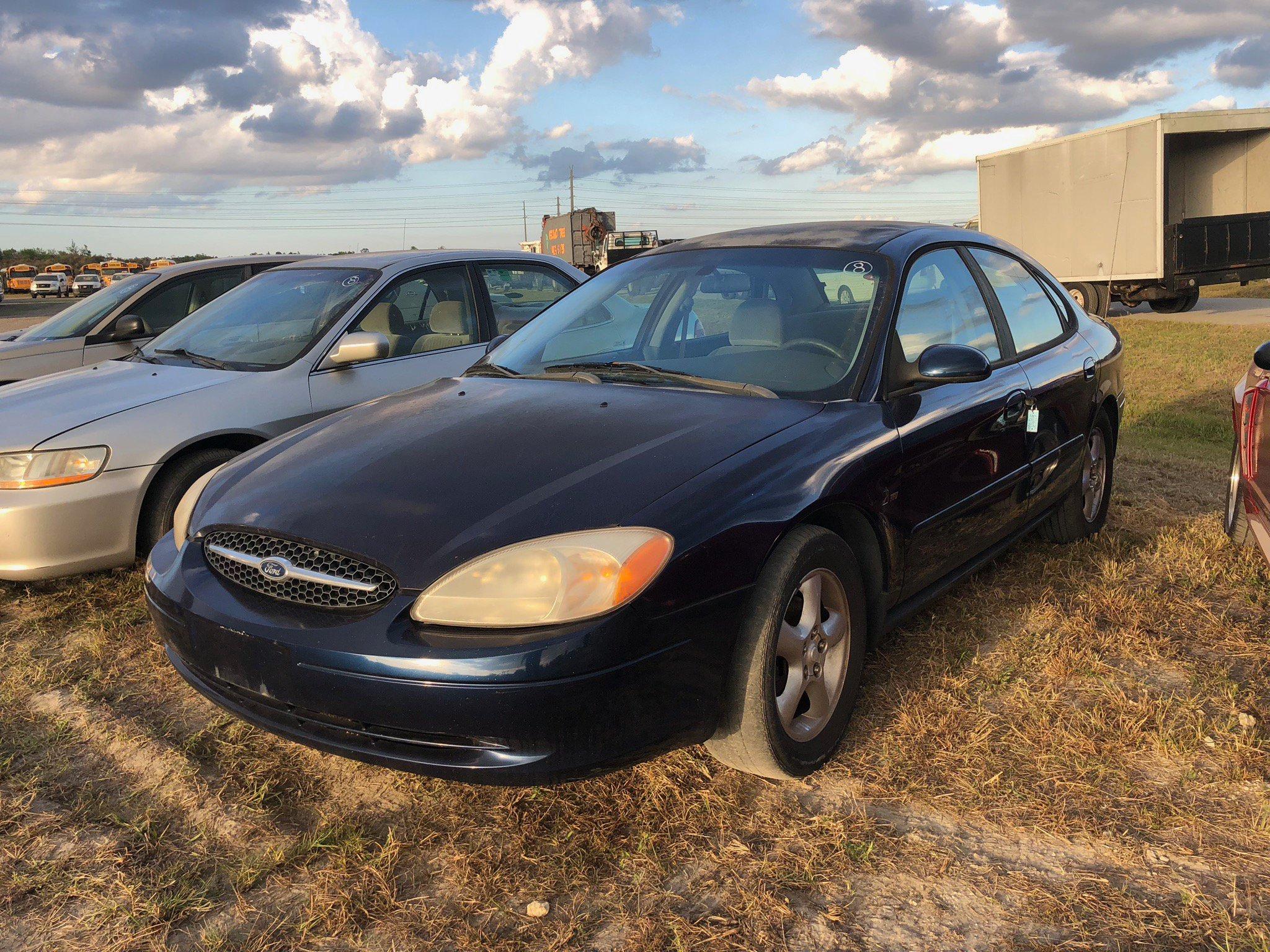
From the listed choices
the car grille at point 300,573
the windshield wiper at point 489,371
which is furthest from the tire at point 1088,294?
the car grille at point 300,573

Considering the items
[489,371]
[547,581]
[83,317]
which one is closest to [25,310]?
[83,317]

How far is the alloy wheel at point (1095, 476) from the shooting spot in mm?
4594

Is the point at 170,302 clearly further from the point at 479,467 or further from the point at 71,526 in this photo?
the point at 479,467

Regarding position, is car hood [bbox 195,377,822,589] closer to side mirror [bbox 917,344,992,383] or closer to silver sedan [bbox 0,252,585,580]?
side mirror [bbox 917,344,992,383]

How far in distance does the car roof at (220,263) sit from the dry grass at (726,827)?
4.35 m

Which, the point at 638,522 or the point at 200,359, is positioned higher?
the point at 200,359

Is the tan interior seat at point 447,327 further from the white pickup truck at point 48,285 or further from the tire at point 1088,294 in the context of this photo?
the white pickup truck at point 48,285

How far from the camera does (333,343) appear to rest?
16.0 feet

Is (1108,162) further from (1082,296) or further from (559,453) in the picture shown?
(559,453)

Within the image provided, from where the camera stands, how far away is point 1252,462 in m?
4.14

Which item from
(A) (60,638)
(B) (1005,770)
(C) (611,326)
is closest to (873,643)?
(B) (1005,770)

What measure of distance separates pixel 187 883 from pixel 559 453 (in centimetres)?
134

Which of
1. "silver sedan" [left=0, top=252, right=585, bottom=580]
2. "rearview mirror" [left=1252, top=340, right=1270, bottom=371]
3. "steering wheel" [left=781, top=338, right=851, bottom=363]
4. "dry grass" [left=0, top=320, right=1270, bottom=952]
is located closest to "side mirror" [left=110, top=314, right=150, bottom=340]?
"silver sedan" [left=0, top=252, right=585, bottom=580]

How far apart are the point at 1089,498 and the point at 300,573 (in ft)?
12.3
